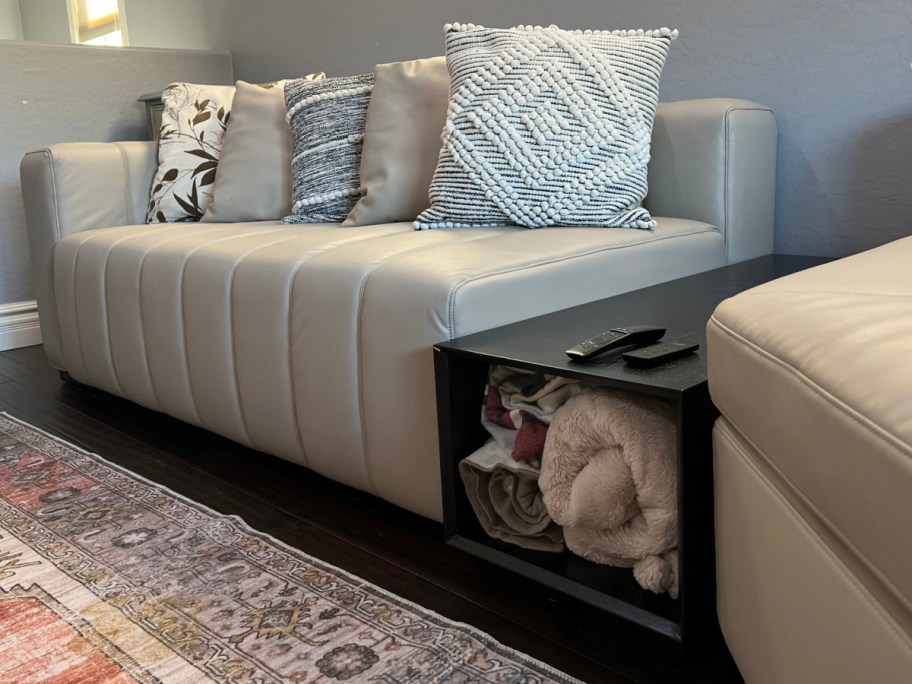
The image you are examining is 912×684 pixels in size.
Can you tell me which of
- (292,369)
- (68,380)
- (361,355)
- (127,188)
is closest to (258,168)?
(127,188)

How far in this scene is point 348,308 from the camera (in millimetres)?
1380

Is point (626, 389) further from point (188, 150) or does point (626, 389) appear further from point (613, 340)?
point (188, 150)

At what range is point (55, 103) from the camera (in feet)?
10.2

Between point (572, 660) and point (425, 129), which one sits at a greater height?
point (425, 129)

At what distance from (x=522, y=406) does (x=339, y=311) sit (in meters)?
0.38

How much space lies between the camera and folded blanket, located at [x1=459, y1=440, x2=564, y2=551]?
1.18m

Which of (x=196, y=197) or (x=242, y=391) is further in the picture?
(x=196, y=197)

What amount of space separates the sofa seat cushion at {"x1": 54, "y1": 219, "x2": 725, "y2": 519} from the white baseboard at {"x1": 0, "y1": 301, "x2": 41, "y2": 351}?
120cm

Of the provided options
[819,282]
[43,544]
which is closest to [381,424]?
[43,544]

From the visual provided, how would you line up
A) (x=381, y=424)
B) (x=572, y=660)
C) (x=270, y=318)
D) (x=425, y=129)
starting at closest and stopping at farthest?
(x=572, y=660) < (x=381, y=424) < (x=270, y=318) < (x=425, y=129)

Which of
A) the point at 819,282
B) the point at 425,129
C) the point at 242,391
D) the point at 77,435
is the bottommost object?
the point at 77,435

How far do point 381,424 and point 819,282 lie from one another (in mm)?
721

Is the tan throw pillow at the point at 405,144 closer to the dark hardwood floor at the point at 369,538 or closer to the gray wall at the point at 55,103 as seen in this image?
the dark hardwood floor at the point at 369,538

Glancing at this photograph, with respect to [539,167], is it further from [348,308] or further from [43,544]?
[43,544]
